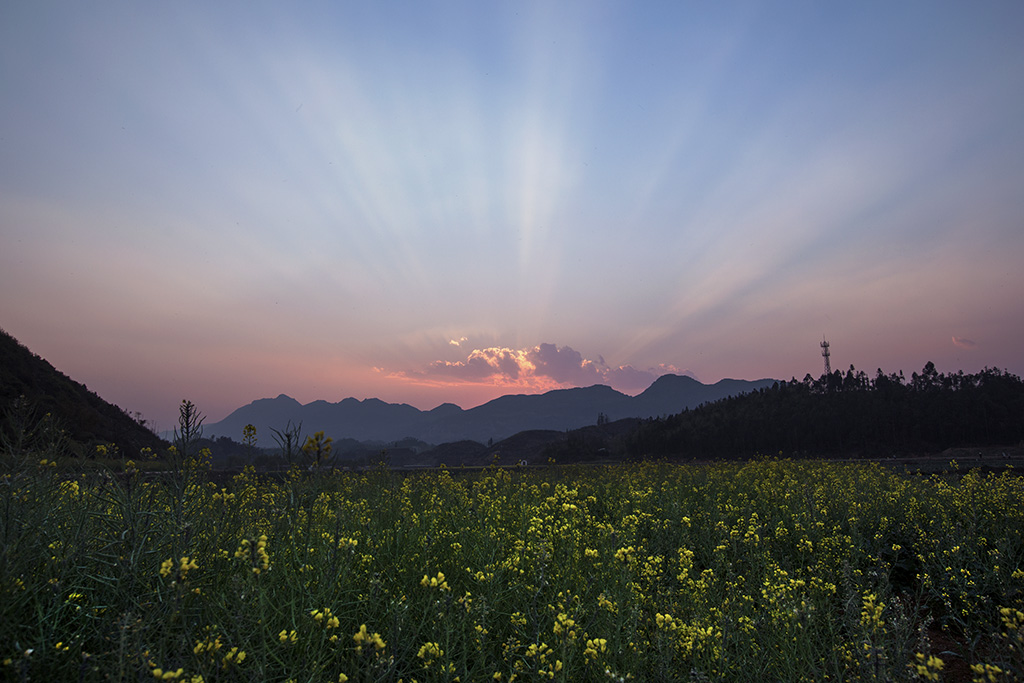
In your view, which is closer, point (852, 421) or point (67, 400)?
point (67, 400)

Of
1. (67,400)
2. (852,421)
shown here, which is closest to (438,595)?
(67,400)

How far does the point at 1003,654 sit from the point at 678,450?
53.3 m

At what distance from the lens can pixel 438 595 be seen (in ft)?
13.6

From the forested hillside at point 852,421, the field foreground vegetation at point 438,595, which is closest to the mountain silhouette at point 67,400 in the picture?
the field foreground vegetation at point 438,595

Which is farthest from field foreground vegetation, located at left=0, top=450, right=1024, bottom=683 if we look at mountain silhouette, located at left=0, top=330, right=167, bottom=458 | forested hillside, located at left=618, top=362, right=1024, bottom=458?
forested hillside, located at left=618, top=362, right=1024, bottom=458

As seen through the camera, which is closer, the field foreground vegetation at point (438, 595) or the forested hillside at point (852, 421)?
Result: the field foreground vegetation at point (438, 595)

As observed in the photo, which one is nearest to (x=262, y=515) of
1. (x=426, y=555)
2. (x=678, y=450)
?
(x=426, y=555)

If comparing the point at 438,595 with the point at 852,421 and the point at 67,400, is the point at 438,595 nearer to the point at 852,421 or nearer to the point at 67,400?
the point at 67,400

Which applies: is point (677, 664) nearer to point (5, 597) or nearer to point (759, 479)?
point (5, 597)

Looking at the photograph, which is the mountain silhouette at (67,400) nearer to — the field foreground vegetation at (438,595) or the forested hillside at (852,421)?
the field foreground vegetation at (438,595)

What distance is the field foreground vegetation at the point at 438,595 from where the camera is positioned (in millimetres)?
2842

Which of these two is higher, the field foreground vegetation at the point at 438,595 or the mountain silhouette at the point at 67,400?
the mountain silhouette at the point at 67,400

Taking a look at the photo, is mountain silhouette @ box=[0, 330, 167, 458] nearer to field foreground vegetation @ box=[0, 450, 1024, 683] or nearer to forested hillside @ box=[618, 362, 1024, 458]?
field foreground vegetation @ box=[0, 450, 1024, 683]

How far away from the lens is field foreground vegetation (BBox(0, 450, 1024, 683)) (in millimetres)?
2842
